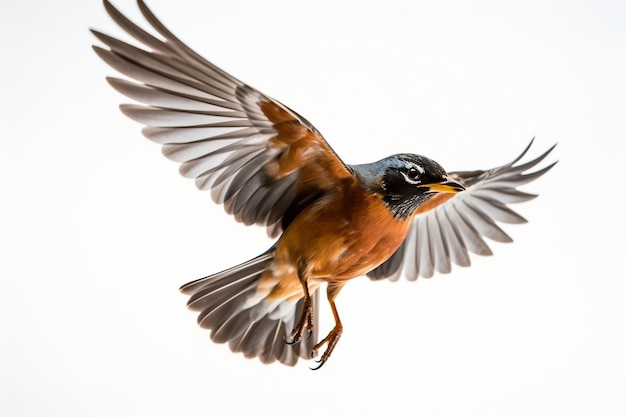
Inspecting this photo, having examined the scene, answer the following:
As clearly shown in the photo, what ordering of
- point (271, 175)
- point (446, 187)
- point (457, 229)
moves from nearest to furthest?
point (446, 187) → point (271, 175) → point (457, 229)

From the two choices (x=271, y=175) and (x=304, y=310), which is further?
(x=271, y=175)

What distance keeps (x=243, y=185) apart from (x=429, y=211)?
136 cm

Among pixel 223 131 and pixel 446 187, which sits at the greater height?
pixel 223 131

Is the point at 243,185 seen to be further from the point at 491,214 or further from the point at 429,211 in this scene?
the point at 491,214

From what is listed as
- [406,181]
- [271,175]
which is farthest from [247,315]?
[406,181]

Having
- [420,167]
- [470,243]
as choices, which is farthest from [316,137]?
[470,243]

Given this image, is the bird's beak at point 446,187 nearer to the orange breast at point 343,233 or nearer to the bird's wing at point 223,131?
the orange breast at point 343,233

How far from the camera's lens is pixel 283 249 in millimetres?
3238

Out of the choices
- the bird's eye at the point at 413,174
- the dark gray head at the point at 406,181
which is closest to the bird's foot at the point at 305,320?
the dark gray head at the point at 406,181

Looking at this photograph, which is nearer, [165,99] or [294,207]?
[165,99]

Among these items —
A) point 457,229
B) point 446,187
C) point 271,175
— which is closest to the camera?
point 446,187

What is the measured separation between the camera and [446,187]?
302cm

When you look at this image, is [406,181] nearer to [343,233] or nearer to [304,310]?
[343,233]

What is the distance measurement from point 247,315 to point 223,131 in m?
1.12
